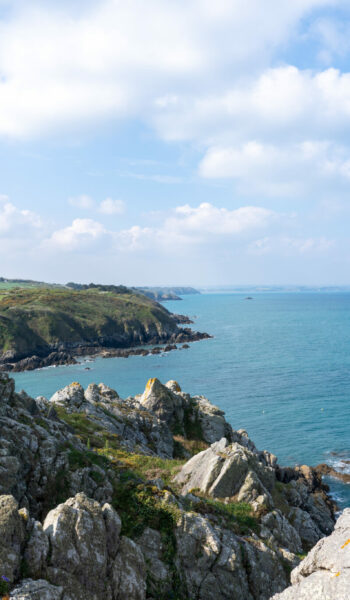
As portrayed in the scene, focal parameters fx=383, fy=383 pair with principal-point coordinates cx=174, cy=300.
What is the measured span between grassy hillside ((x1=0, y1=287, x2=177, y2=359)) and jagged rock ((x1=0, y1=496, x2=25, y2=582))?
13037 centimetres

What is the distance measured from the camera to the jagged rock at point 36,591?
1071 centimetres

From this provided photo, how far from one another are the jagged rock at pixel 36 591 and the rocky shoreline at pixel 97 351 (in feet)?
380

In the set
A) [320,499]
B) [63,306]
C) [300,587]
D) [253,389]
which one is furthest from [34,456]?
Answer: [63,306]

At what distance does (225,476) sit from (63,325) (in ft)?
477

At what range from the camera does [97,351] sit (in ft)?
494

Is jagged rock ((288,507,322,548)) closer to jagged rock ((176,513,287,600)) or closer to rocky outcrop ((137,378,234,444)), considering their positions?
jagged rock ((176,513,287,600))

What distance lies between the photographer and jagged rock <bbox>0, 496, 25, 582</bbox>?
36.7 ft

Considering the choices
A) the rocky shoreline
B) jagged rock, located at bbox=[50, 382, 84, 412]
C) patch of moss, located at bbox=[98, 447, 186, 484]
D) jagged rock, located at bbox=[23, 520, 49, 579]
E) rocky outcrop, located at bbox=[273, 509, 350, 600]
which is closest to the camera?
rocky outcrop, located at bbox=[273, 509, 350, 600]

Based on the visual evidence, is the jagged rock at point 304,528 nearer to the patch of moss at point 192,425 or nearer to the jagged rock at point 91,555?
the patch of moss at point 192,425

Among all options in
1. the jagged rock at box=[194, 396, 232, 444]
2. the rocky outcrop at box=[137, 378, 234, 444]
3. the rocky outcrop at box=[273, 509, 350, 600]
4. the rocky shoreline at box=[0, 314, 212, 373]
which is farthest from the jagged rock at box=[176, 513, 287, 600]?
the rocky shoreline at box=[0, 314, 212, 373]

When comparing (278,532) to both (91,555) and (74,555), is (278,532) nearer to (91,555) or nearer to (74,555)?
(91,555)

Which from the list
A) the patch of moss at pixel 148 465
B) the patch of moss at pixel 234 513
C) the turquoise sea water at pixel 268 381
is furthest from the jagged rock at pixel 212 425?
the patch of moss at pixel 234 513

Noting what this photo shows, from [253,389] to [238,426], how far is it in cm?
2234

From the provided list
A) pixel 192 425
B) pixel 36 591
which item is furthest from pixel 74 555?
pixel 192 425
